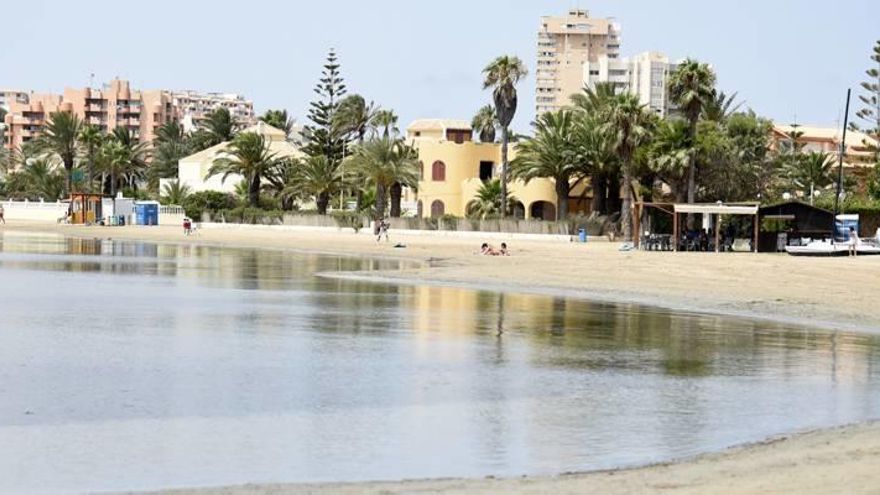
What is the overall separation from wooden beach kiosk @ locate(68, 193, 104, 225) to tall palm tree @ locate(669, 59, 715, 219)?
148 ft

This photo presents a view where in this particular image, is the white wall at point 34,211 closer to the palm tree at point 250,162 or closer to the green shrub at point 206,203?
the green shrub at point 206,203

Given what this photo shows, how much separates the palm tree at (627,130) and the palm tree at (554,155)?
5.67m

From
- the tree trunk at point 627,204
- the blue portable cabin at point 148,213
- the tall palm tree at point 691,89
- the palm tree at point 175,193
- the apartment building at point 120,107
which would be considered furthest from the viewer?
the apartment building at point 120,107

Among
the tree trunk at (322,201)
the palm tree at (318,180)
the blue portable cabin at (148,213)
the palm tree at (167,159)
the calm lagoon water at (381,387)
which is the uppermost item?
the palm tree at (167,159)

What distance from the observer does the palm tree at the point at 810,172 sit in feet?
277

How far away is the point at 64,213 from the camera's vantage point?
90.3 m

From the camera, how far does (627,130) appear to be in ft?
183

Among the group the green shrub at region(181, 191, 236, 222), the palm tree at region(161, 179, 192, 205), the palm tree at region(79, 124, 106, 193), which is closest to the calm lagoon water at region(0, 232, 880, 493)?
the green shrub at region(181, 191, 236, 222)

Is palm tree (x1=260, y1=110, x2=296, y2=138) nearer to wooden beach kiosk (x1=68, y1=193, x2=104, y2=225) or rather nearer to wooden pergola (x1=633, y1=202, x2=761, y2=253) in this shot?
wooden beach kiosk (x1=68, y1=193, x2=104, y2=225)

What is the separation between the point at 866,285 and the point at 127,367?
903 inches

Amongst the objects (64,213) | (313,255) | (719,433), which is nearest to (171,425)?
(719,433)

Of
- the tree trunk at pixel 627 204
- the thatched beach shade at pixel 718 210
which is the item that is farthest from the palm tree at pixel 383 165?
the thatched beach shade at pixel 718 210

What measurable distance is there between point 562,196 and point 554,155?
9.08ft

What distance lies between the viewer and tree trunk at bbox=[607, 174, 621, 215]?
64.2m
